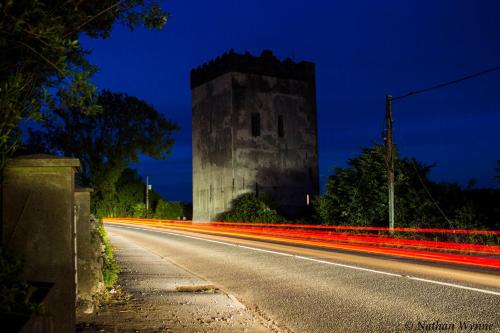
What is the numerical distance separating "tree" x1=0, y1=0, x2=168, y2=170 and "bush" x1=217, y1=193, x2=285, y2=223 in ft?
108

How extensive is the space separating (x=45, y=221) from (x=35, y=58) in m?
1.77

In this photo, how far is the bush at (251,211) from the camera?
126 ft

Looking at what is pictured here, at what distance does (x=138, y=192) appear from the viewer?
84750 millimetres

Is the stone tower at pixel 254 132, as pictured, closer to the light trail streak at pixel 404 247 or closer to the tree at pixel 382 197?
the light trail streak at pixel 404 247

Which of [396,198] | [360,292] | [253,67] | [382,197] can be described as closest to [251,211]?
[253,67]

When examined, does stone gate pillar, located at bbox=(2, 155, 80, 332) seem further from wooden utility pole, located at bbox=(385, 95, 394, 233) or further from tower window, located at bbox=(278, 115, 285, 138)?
tower window, located at bbox=(278, 115, 285, 138)

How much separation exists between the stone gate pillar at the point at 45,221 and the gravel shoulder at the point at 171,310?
1.57 metres

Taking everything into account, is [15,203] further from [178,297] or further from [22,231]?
[178,297]

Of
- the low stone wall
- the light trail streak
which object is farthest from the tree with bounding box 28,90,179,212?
the low stone wall

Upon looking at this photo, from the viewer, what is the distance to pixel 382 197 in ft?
82.0

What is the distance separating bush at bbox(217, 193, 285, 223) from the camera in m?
38.3

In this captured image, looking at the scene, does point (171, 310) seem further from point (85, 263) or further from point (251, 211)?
point (251, 211)

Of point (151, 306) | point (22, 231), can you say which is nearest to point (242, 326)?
point (151, 306)

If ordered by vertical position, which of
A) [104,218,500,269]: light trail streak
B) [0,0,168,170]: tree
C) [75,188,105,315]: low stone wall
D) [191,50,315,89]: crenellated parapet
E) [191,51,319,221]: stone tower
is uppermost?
[191,50,315,89]: crenellated parapet
